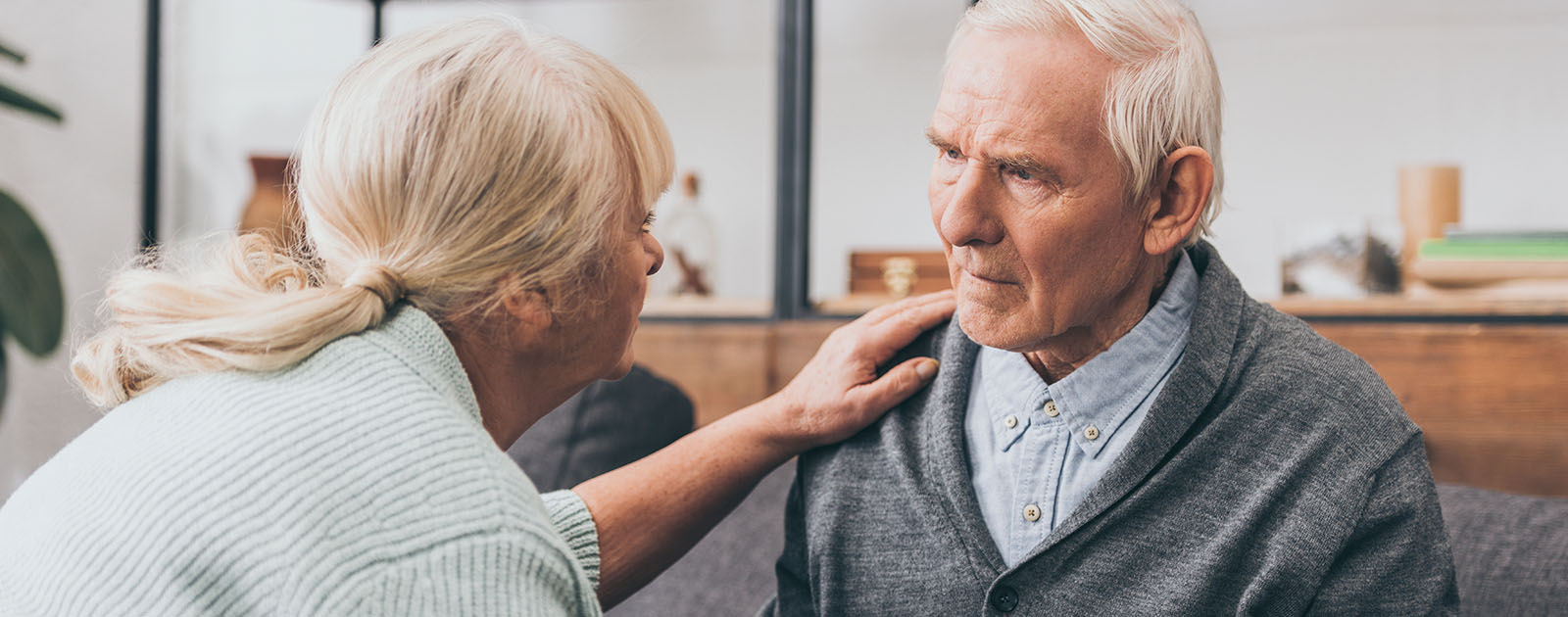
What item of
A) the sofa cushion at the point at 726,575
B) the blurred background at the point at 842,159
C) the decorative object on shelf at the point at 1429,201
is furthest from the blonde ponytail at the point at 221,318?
the decorative object on shelf at the point at 1429,201

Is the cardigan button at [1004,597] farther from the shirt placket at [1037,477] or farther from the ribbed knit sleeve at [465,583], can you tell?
the ribbed knit sleeve at [465,583]

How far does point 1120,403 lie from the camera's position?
1.12 metres

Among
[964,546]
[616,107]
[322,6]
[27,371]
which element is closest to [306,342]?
[616,107]

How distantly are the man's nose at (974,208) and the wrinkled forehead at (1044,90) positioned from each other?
3 cm

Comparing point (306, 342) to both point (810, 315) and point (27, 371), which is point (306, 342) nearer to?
point (810, 315)

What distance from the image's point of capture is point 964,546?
1118mm

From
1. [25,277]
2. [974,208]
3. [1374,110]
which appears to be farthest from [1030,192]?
[25,277]

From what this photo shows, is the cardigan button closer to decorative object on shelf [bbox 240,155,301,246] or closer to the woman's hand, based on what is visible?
the woman's hand

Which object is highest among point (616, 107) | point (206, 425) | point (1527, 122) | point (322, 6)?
point (322, 6)

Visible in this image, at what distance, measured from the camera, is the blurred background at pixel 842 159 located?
1.74m

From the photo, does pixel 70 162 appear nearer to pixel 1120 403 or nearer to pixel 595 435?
pixel 595 435

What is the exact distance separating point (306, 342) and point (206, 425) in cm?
8

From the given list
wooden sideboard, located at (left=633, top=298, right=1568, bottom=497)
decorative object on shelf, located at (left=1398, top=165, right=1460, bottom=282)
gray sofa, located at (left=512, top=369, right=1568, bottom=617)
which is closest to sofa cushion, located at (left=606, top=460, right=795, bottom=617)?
gray sofa, located at (left=512, top=369, right=1568, bottom=617)

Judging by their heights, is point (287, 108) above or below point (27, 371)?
above
